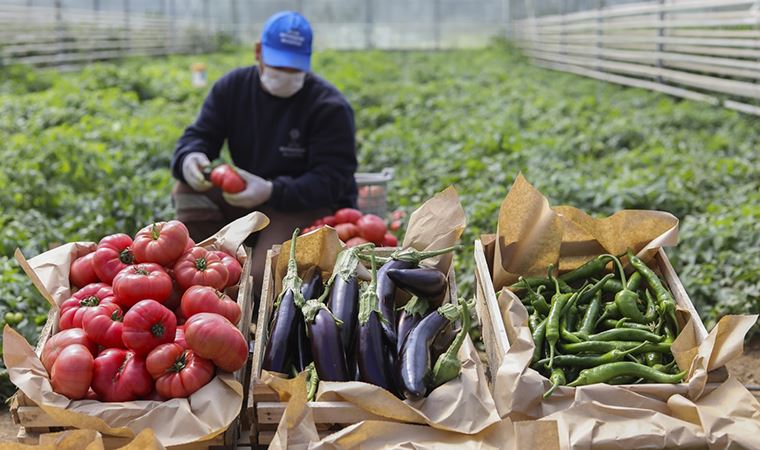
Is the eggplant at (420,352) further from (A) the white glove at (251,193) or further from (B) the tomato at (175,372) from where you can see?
(A) the white glove at (251,193)

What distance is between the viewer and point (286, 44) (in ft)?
18.6

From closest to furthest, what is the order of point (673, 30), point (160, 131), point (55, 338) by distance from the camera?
point (55, 338) < point (160, 131) < point (673, 30)

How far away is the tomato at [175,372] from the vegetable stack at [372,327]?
0.28 metres

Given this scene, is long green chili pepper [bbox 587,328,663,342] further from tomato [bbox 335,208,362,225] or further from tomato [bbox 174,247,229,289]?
tomato [bbox 335,208,362,225]

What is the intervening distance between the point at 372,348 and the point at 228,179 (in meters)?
2.52

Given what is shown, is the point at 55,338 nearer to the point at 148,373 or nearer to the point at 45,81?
the point at 148,373

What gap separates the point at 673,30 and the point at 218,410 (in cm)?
1578

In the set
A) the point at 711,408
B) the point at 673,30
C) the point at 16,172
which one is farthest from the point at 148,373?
the point at 673,30

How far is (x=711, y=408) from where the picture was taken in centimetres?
310

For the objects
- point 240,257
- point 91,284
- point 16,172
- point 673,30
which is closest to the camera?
point 91,284

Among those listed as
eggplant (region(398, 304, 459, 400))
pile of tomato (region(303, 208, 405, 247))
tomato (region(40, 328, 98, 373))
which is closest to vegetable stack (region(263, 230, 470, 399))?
eggplant (region(398, 304, 459, 400))

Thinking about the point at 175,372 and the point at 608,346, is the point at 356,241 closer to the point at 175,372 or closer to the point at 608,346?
the point at 608,346

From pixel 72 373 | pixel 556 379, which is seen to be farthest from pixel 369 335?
pixel 72 373

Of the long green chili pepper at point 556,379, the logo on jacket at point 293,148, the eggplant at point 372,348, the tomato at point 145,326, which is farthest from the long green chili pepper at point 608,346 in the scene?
the logo on jacket at point 293,148
